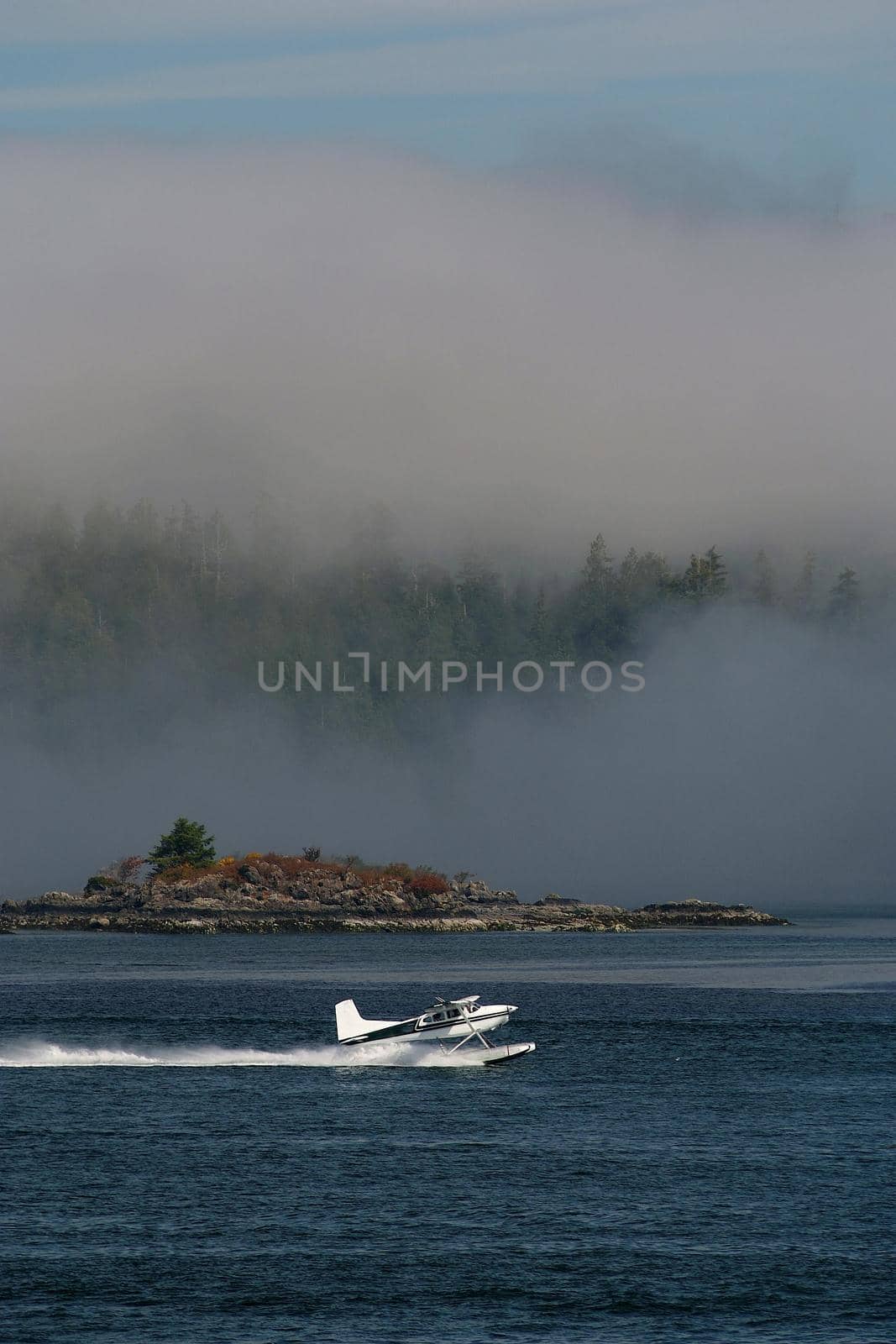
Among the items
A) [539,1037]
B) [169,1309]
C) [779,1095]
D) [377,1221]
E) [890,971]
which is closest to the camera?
[169,1309]

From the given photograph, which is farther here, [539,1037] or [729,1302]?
[539,1037]

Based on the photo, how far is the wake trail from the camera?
88438mm

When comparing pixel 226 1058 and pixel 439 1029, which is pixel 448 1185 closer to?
pixel 439 1029

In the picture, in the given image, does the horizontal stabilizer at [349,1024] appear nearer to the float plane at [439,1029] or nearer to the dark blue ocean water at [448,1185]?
the float plane at [439,1029]

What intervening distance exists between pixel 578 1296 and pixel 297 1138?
24.3 meters

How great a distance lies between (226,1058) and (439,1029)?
1220 cm

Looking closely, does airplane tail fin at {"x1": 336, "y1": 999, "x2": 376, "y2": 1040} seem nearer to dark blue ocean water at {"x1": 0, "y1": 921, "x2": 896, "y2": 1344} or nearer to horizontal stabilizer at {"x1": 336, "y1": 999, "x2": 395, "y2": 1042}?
horizontal stabilizer at {"x1": 336, "y1": 999, "x2": 395, "y2": 1042}

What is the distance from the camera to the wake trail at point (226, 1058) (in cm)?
8844

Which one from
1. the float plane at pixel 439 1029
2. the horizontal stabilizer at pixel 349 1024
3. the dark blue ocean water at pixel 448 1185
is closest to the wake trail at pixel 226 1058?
the dark blue ocean water at pixel 448 1185

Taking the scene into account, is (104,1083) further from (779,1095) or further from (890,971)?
(890,971)

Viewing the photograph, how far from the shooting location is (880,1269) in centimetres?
4934

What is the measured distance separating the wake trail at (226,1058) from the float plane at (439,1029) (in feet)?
2.24

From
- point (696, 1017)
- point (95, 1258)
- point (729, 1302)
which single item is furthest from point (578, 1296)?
point (696, 1017)

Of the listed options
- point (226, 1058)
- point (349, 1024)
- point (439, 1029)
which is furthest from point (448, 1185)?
point (226, 1058)
